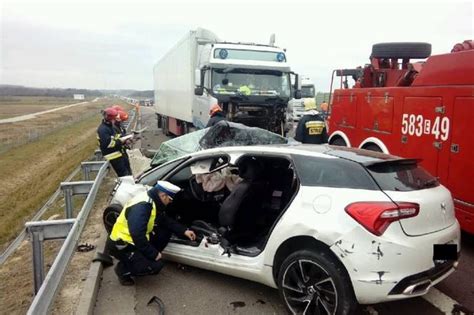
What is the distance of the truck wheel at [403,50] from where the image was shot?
30.7 feet

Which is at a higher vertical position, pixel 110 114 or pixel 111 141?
pixel 110 114

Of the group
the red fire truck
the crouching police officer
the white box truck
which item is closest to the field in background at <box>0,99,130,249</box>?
the crouching police officer

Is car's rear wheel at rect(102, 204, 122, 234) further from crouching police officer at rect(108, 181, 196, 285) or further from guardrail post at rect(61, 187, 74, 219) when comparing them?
guardrail post at rect(61, 187, 74, 219)

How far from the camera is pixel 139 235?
4496 mm

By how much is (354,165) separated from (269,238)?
966 mm

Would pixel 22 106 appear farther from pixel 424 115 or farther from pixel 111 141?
pixel 424 115

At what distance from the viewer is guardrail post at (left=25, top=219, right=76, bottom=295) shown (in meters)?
4.40

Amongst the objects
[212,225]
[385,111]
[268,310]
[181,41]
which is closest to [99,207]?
[212,225]

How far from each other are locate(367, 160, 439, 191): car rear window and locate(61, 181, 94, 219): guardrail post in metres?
4.29

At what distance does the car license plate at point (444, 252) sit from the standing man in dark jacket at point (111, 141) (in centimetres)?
623

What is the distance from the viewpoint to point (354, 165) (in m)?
3.84

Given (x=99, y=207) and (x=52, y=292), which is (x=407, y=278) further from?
(x=99, y=207)

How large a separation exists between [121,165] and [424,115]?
5.30 meters

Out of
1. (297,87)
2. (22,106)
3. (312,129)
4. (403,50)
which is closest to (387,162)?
(312,129)
